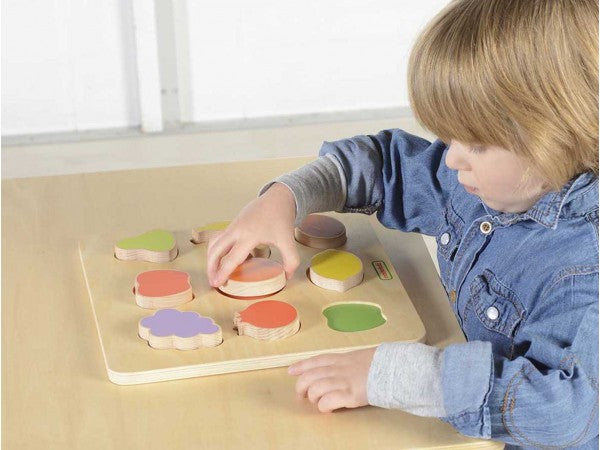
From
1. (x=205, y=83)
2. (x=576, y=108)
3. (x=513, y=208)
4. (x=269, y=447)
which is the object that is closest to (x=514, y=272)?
(x=513, y=208)

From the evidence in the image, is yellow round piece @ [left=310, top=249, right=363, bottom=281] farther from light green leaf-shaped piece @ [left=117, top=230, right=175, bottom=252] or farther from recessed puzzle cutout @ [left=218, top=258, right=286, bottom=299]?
light green leaf-shaped piece @ [left=117, top=230, right=175, bottom=252]

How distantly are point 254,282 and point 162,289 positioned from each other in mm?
95

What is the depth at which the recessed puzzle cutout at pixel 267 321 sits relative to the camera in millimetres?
955

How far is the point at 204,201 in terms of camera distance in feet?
4.09

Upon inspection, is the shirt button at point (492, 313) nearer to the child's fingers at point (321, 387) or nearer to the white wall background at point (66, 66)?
the child's fingers at point (321, 387)

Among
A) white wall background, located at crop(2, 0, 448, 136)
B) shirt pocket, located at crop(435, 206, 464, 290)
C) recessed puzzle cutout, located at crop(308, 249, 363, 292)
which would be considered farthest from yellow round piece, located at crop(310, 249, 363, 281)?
white wall background, located at crop(2, 0, 448, 136)

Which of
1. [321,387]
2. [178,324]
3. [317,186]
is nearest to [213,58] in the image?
[317,186]

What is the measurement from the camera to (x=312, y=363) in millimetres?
906

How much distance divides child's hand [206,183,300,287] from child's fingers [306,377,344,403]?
19cm

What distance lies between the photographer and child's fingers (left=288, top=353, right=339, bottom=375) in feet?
2.96

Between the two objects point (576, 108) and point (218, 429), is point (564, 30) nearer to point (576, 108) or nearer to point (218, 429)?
point (576, 108)

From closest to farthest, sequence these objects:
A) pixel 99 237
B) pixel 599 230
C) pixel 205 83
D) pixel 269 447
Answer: pixel 269 447 → pixel 599 230 → pixel 99 237 → pixel 205 83

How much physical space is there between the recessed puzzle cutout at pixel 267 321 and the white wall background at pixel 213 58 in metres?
1.87

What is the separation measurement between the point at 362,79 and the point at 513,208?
2024 millimetres
